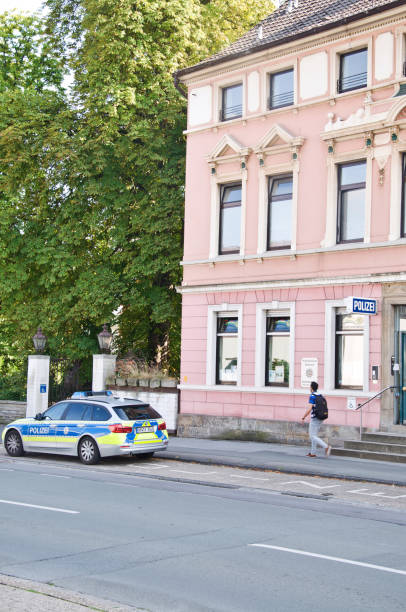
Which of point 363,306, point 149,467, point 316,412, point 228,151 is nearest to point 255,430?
point 316,412

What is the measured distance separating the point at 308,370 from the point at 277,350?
1462mm

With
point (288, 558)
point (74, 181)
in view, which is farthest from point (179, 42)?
point (288, 558)

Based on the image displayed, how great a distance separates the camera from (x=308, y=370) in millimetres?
22125

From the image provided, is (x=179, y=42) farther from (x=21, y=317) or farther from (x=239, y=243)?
(x=21, y=317)

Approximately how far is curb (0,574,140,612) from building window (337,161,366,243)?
15.7 meters

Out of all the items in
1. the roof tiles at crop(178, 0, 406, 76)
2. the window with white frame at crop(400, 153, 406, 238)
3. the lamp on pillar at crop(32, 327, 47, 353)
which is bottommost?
the lamp on pillar at crop(32, 327, 47, 353)

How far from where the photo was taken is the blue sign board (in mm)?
19891

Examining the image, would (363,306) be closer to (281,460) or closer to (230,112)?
(281,460)

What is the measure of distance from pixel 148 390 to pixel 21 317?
20.8 ft

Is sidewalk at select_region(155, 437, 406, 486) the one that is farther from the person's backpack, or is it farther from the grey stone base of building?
the person's backpack

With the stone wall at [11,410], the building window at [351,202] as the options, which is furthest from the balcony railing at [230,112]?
the stone wall at [11,410]

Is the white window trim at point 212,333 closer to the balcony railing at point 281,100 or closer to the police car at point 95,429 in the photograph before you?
the police car at point 95,429

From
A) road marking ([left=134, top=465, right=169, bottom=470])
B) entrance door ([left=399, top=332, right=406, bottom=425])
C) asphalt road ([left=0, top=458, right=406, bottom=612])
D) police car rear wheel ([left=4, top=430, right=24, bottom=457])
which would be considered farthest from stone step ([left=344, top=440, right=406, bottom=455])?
police car rear wheel ([left=4, top=430, right=24, bottom=457])

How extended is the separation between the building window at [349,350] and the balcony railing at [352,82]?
5.94m
